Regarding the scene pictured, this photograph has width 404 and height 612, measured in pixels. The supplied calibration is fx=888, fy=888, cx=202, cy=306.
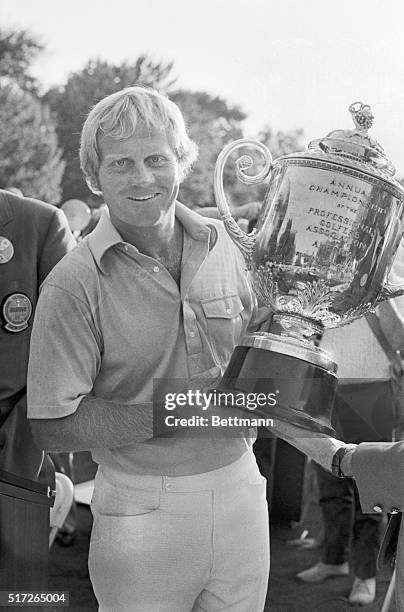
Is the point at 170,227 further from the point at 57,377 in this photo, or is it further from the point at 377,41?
the point at 377,41

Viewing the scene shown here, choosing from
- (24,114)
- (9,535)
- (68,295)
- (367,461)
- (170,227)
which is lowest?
(9,535)

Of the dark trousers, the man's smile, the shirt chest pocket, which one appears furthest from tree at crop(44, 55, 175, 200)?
the dark trousers

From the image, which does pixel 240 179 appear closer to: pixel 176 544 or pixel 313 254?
pixel 313 254

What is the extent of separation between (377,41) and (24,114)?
1.55 feet

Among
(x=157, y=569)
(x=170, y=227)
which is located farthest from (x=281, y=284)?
(x=157, y=569)

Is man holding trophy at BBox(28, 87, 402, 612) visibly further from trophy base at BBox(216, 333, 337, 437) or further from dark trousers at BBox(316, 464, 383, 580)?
dark trousers at BBox(316, 464, 383, 580)

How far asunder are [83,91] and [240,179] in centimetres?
29

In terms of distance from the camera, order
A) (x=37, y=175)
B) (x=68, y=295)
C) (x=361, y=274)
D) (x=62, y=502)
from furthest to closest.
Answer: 1. (x=62, y=502)
2. (x=37, y=175)
3. (x=68, y=295)
4. (x=361, y=274)

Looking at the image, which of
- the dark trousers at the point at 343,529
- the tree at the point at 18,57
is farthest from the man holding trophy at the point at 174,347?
the dark trousers at the point at 343,529

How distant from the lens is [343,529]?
1645 mm

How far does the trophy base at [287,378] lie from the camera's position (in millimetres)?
1016

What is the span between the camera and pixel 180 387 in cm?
112

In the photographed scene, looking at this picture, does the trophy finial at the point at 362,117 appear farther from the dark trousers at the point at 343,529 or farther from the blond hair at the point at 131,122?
the dark trousers at the point at 343,529

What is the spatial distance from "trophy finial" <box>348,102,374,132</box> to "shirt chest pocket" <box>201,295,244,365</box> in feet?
0.89
